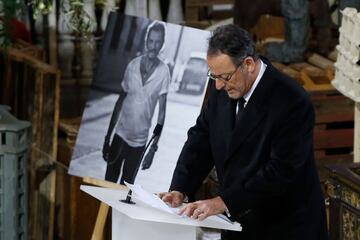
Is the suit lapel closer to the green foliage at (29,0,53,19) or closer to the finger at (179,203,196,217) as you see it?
the finger at (179,203,196,217)

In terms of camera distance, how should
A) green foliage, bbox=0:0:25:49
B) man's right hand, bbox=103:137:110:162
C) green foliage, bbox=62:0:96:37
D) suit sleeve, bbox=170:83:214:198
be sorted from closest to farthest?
suit sleeve, bbox=170:83:214:198 < green foliage, bbox=0:0:25:49 < man's right hand, bbox=103:137:110:162 < green foliage, bbox=62:0:96:37

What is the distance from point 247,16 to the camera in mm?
6551

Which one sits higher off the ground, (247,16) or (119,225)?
(247,16)

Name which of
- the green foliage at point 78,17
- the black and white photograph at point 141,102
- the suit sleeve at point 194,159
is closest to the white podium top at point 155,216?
the suit sleeve at point 194,159

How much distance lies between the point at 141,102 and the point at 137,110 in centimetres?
4

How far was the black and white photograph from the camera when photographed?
5.35 m

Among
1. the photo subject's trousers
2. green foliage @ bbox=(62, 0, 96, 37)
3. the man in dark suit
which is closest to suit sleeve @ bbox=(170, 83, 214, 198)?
the man in dark suit

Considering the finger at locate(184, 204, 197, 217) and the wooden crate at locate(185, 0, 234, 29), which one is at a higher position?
the wooden crate at locate(185, 0, 234, 29)

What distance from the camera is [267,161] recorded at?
395 cm

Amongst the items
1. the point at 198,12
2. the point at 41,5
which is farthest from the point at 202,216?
the point at 198,12

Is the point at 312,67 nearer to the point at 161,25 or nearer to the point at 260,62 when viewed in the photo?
the point at 161,25

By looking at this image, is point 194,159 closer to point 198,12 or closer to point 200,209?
point 200,209

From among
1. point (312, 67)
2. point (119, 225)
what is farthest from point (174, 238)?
point (312, 67)

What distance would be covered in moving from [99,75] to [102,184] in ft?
1.82
